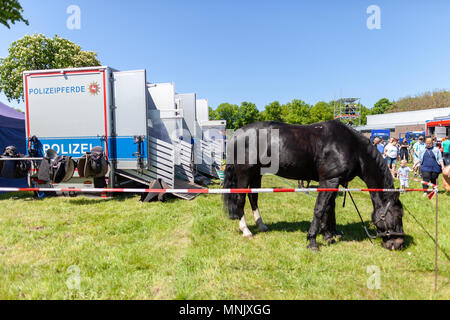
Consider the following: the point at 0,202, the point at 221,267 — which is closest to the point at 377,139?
the point at 221,267

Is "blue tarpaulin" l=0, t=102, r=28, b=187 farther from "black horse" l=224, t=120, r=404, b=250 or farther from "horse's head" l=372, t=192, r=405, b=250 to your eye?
"horse's head" l=372, t=192, r=405, b=250

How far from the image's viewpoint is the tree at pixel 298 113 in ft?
217

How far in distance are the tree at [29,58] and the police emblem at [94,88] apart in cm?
1897

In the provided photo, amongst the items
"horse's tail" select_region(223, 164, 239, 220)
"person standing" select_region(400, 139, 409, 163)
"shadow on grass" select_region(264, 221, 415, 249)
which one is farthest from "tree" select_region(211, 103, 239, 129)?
"horse's tail" select_region(223, 164, 239, 220)

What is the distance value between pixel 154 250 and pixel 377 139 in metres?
9.76

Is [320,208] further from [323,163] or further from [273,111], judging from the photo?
[273,111]

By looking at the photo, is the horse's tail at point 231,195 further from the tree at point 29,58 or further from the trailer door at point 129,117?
the tree at point 29,58

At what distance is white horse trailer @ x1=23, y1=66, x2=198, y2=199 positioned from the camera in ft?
22.3

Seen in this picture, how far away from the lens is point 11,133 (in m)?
9.59

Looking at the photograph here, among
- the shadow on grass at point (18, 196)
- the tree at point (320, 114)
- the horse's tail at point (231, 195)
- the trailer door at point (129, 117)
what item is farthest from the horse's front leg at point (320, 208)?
the tree at point (320, 114)

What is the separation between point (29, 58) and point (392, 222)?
90.4 feet

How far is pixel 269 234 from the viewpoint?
434 cm

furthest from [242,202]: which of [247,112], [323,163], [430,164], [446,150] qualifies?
[247,112]
